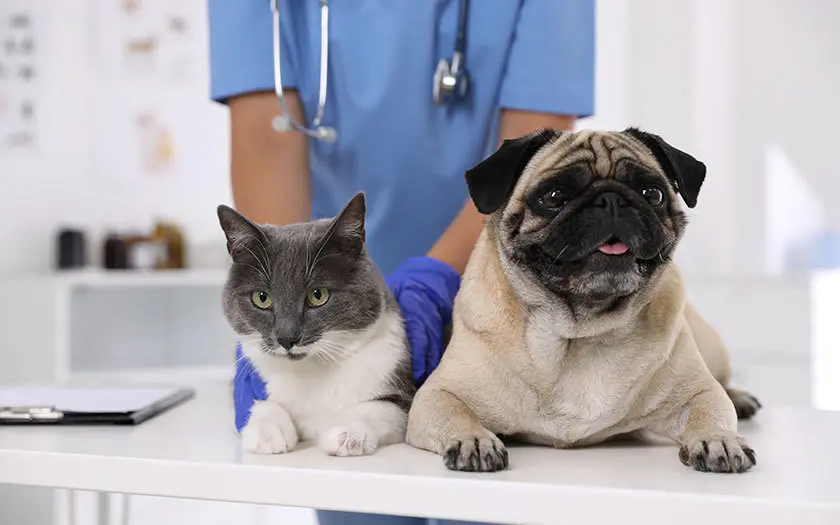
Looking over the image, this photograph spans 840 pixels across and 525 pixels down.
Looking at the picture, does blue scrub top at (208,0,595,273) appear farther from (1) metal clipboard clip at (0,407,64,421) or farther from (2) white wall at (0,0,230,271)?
(2) white wall at (0,0,230,271)

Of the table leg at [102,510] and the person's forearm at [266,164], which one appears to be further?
the table leg at [102,510]

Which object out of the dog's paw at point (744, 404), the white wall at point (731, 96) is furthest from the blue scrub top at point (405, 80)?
the white wall at point (731, 96)

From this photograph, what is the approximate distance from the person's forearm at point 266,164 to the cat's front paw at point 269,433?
350 mm

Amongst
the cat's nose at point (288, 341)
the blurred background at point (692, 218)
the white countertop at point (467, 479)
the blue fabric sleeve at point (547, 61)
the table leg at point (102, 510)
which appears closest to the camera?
the white countertop at point (467, 479)

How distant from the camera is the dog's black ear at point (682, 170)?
0.77 m

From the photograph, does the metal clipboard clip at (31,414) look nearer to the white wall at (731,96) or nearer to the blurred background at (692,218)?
the blurred background at (692,218)

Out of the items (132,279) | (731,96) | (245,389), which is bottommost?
(132,279)

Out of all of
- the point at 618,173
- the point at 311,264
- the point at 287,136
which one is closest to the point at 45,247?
the point at 287,136

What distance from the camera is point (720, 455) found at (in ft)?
2.35

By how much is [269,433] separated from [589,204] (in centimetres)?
39

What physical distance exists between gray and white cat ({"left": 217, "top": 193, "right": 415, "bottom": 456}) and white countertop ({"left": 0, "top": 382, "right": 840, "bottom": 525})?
0.21ft

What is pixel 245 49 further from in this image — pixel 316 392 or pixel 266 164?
pixel 316 392

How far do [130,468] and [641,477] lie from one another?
1.55ft

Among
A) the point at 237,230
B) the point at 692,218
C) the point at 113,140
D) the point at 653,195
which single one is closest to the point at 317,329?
the point at 237,230
